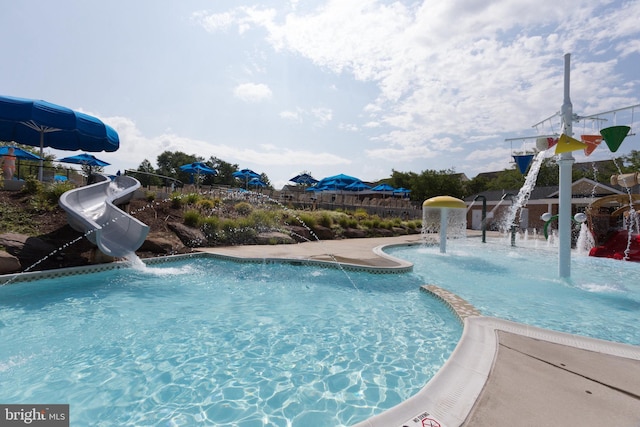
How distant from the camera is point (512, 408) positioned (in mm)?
2271

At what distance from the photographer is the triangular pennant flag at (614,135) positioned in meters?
6.46

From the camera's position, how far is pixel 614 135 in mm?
6578

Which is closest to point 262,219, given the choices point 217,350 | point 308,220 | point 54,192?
point 308,220

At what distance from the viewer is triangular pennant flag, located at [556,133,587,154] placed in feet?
22.7

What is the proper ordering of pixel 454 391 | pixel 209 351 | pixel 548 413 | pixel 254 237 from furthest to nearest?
1. pixel 254 237
2. pixel 209 351
3. pixel 454 391
4. pixel 548 413

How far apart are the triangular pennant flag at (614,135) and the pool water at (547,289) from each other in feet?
10.2

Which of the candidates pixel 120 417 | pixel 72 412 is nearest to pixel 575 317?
pixel 120 417

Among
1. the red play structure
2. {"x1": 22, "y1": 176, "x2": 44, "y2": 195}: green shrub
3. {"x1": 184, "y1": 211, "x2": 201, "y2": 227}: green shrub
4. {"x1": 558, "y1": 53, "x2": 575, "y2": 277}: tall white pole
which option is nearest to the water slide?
{"x1": 22, "y1": 176, "x2": 44, "y2": 195}: green shrub

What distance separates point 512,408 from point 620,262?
1261 cm

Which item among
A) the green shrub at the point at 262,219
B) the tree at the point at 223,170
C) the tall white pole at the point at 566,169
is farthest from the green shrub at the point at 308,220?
the tree at the point at 223,170

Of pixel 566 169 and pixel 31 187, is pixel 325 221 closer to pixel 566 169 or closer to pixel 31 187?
pixel 566 169

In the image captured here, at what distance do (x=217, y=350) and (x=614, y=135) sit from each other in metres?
8.56

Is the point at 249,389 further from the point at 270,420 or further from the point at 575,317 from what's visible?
the point at 575,317

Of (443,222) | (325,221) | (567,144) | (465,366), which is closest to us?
(465,366)
